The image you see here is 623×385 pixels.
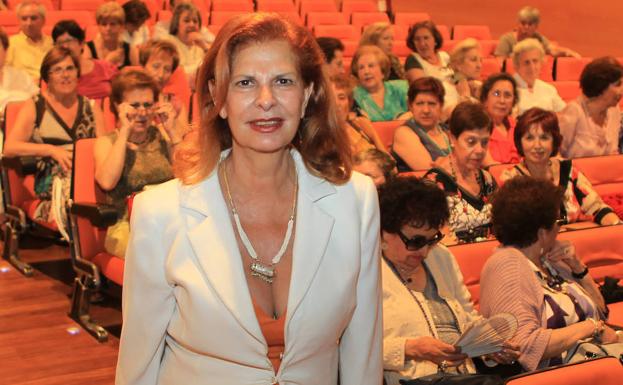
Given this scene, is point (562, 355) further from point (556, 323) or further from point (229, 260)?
point (229, 260)

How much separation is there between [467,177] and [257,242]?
272 cm

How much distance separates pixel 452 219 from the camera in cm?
428

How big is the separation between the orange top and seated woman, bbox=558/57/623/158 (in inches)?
175

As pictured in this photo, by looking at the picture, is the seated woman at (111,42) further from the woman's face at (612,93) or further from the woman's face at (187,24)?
the woman's face at (612,93)

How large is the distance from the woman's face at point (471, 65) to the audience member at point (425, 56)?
163mm

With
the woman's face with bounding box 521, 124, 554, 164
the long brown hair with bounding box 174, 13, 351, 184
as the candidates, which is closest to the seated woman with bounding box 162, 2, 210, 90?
the woman's face with bounding box 521, 124, 554, 164

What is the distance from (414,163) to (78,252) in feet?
6.10

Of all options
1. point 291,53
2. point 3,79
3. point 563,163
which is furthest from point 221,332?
point 3,79

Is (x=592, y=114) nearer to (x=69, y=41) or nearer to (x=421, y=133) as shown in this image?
(x=421, y=133)

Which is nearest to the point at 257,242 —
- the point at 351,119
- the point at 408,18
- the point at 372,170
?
the point at 372,170

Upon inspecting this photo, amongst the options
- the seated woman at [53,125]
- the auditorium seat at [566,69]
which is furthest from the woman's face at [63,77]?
the auditorium seat at [566,69]

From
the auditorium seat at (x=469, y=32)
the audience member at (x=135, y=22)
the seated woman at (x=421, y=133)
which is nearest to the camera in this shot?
the seated woman at (x=421, y=133)

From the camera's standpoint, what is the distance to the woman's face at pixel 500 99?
577cm

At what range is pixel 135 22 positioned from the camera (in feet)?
24.5
